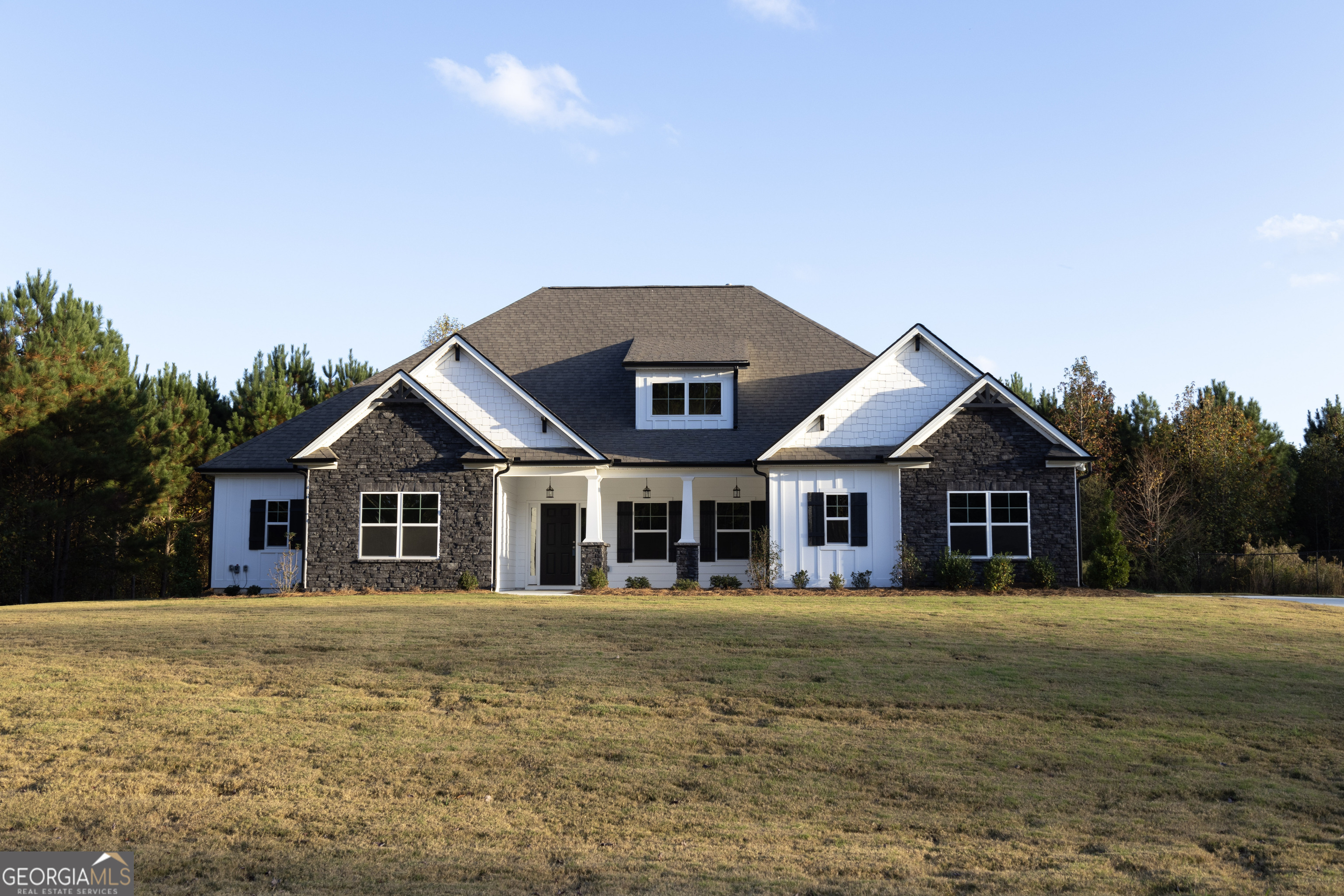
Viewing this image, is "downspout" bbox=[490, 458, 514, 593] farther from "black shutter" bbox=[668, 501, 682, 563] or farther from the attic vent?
"black shutter" bbox=[668, 501, 682, 563]

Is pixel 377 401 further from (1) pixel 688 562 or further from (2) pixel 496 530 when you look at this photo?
(1) pixel 688 562

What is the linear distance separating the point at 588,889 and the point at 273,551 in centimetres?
2076

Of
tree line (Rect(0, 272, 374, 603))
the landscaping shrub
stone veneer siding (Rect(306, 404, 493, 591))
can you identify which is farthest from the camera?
tree line (Rect(0, 272, 374, 603))

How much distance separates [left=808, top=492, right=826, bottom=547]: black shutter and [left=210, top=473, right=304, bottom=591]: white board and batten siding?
12.5 metres

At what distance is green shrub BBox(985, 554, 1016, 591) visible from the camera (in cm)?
2155

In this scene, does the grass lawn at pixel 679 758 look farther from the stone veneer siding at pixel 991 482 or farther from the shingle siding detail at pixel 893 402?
the shingle siding detail at pixel 893 402

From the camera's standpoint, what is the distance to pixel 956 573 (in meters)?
21.8

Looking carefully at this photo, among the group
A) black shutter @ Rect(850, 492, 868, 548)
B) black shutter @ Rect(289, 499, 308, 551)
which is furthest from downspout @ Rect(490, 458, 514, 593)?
black shutter @ Rect(850, 492, 868, 548)

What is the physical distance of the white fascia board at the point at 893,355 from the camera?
23.6m

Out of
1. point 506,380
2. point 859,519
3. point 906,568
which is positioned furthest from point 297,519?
point 906,568

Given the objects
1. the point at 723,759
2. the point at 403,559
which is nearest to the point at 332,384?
the point at 403,559

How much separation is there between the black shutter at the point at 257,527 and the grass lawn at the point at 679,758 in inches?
353

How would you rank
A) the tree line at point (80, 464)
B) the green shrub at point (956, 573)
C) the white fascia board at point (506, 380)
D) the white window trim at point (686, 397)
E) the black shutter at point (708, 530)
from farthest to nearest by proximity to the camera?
the tree line at point (80, 464) < the white window trim at point (686, 397) < the black shutter at point (708, 530) < the white fascia board at point (506, 380) < the green shrub at point (956, 573)

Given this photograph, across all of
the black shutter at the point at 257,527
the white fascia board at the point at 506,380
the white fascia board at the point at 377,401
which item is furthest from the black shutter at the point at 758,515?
the black shutter at the point at 257,527
